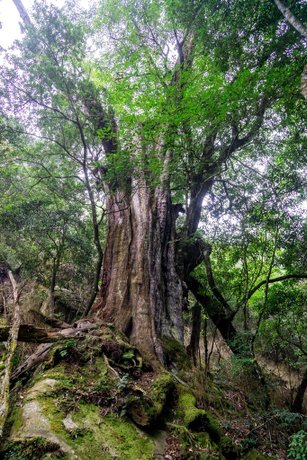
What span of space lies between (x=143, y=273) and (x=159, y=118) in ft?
10.3

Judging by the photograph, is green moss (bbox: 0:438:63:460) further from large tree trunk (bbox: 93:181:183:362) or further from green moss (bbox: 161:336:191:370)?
green moss (bbox: 161:336:191:370)

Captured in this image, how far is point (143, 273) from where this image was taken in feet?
19.8

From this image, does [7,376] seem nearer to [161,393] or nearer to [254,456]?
[161,393]

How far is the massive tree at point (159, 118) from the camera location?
17.5ft

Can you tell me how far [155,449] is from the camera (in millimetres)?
3217

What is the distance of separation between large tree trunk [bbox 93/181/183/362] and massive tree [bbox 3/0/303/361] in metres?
0.03

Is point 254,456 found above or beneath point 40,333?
beneath

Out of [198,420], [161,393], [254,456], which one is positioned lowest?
[254,456]

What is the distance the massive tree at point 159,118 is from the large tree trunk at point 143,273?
3 cm

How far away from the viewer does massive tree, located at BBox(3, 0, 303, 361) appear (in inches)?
210

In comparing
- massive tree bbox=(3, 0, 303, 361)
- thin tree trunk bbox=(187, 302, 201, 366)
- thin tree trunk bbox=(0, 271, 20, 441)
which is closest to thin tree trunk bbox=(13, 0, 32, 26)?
massive tree bbox=(3, 0, 303, 361)

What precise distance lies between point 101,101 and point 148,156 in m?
2.18

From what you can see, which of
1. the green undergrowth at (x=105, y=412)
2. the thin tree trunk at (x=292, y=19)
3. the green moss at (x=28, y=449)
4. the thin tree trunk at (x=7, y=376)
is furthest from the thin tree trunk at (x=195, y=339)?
the thin tree trunk at (x=292, y=19)

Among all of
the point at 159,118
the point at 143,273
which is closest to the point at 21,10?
the point at 159,118
